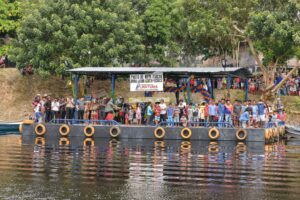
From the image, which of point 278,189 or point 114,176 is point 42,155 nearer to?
point 114,176

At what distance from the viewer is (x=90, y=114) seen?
127ft

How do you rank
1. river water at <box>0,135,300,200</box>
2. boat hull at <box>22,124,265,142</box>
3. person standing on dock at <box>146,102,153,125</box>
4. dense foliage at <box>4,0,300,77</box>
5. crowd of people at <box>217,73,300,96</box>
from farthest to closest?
1. crowd of people at <box>217,73,300,96</box>
2. dense foliage at <box>4,0,300,77</box>
3. person standing on dock at <box>146,102,153,125</box>
4. boat hull at <box>22,124,265,142</box>
5. river water at <box>0,135,300,200</box>

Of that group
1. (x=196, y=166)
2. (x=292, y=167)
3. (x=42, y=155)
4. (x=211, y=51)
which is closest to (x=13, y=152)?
(x=42, y=155)

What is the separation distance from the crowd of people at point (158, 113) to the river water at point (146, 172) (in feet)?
14.8

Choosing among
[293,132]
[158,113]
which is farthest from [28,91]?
[293,132]

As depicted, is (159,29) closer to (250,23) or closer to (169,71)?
(250,23)

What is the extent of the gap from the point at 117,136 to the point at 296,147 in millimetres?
9045

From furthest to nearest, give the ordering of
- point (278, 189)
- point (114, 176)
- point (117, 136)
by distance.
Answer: point (117, 136) < point (114, 176) < point (278, 189)

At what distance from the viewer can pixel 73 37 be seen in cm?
5156

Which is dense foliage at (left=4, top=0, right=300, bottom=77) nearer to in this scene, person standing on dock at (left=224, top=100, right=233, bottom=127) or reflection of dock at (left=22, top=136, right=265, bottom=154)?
person standing on dock at (left=224, top=100, right=233, bottom=127)

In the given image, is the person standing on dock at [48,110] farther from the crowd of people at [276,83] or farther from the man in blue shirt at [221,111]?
the crowd of people at [276,83]

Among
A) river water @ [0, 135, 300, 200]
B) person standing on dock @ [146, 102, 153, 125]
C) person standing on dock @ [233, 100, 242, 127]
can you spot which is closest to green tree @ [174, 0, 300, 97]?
person standing on dock @ [233, 100, 242, 127]

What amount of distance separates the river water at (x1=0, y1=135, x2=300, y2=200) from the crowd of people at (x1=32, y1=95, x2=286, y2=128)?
14.8ft

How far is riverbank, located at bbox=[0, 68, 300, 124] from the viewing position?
55.5m
